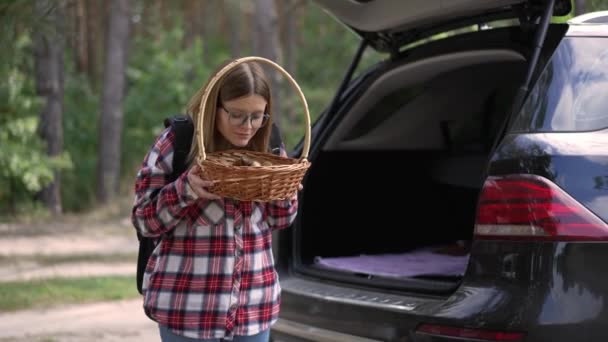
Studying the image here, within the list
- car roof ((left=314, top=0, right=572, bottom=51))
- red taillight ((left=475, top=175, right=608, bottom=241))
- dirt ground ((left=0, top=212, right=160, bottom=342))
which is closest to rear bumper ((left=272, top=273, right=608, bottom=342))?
red taillight ((left=475, top=175, right=608, bottom=241))

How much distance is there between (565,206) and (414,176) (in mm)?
2273

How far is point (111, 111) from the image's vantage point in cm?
1816

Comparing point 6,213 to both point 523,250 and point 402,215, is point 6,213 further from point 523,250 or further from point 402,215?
point 523,250

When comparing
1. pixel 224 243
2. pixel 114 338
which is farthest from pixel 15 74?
pixel 224 243

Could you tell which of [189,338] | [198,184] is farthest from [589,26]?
[189,338]

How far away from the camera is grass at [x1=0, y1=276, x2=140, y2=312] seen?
707 cm

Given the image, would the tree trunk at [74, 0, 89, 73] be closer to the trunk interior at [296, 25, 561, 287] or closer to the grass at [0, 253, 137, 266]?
the grass at [0, 253, 137, 266]

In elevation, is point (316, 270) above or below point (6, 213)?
above

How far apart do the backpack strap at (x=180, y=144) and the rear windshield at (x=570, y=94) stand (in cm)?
109

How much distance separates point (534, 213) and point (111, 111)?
1612 cm

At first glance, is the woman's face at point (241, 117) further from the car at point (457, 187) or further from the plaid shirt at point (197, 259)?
the car at point (457, 187)

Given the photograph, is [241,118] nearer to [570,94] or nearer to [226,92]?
[226,92]

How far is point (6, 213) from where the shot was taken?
16047 millimetres

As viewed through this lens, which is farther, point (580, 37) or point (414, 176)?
point (414, 176)
